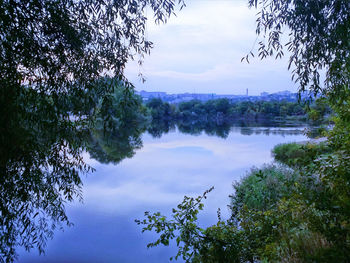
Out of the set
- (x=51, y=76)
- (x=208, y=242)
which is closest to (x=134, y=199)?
(x=208, y=242)

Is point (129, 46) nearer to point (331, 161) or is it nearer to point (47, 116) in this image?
point (47, 116)

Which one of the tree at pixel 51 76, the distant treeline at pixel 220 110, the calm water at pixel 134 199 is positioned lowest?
the calm water at pixel 134 199

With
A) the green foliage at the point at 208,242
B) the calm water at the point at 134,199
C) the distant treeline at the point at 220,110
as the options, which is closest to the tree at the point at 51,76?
the green foliage at the point at 208,242

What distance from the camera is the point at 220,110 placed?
2938 inches

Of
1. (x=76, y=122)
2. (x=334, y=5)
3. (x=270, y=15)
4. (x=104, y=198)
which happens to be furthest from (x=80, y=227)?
(x=334, y=5)

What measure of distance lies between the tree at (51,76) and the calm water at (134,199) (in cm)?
287

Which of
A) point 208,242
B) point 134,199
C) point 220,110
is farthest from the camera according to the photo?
point 220,110

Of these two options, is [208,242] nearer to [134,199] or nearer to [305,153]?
[305,153]

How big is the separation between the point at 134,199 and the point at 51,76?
7.48 m

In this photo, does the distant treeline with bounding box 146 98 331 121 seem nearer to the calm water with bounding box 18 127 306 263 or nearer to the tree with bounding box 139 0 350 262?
the calm water with bounding box 18 127 306 263

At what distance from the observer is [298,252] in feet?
8.45

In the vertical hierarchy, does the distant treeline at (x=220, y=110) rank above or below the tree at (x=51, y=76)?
below

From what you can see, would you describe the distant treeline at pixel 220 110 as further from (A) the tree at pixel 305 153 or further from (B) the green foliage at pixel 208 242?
(B) the green foliage at pixel 208 242

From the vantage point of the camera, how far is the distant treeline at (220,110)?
62.1 meters
